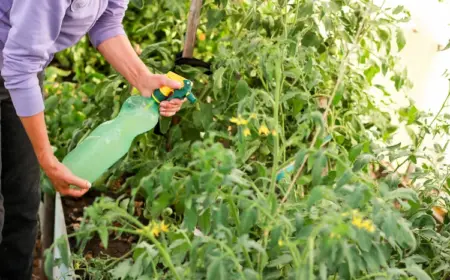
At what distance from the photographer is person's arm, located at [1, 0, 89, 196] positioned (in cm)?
148

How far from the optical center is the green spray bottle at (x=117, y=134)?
1771 mm

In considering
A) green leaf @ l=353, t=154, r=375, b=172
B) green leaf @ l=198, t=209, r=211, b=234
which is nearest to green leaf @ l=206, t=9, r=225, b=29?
green leaf @ l=353, t=154, r=375, b=172

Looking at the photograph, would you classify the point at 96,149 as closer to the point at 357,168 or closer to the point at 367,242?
the point at 357,168

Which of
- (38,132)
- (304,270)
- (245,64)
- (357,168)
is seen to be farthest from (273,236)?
(245,64)

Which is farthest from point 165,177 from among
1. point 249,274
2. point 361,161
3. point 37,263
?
point 37,263

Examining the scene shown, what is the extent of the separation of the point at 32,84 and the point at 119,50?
370 millimetres

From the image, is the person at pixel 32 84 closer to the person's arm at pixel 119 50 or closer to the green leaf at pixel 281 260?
the person's arm at pixel 119 50

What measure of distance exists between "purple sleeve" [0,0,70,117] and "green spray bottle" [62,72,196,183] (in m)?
0.20

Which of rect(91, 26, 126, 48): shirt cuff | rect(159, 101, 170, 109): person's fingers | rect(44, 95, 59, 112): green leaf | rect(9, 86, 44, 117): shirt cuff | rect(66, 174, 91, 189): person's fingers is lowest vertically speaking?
rect(44, 95, 59, 112): green leaf

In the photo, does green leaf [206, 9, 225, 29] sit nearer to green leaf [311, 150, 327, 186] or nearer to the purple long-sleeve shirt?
the purple long-sleeve shirt

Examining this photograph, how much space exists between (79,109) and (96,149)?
0.82 meters

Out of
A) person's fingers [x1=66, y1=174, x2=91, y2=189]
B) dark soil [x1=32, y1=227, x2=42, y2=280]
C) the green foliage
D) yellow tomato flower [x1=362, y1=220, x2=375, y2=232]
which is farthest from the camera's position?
dark soil [x1=32, y1=227, x2=42, y2=280]

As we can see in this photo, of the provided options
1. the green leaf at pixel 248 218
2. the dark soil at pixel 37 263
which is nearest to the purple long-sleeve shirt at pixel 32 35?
the green leaf at pixel 248 218

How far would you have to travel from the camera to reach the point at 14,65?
153cm
